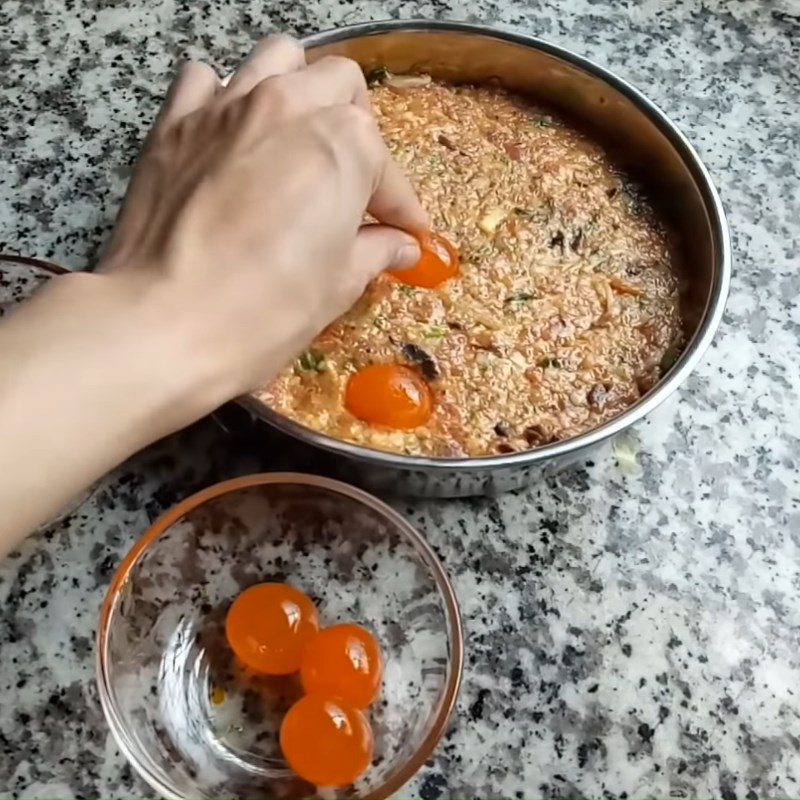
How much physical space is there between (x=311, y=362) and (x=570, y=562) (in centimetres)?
39

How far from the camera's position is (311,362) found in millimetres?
1222

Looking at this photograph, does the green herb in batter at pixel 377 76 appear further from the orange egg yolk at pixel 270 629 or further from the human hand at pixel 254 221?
the orange egg yolk at pixel 270 629

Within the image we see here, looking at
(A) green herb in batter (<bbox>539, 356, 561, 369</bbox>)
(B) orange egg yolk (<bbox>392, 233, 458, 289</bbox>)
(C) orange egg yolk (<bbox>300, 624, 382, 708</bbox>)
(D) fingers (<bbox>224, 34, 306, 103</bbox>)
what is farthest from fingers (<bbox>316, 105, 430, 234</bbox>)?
(C) orange egg yolk (<bbox>300, 624, 382, 708</bbox>)

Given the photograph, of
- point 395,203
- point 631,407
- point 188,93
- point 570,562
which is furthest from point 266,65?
point 570,562

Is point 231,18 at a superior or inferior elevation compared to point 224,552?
superior

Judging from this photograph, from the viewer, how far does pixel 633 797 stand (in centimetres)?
105

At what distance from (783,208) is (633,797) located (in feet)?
3.07

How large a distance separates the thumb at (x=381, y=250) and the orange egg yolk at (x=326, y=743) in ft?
1.42

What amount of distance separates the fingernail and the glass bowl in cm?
25

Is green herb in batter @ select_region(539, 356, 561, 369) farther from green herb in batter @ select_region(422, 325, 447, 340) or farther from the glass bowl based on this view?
the glass bowl

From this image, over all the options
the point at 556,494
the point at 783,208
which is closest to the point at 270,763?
the point at 556,494

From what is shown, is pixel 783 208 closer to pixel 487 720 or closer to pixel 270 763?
pixel 487 720

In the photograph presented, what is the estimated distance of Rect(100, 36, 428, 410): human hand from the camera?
2.89ft

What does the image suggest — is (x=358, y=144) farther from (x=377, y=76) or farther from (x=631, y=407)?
(x=377, y=76)
